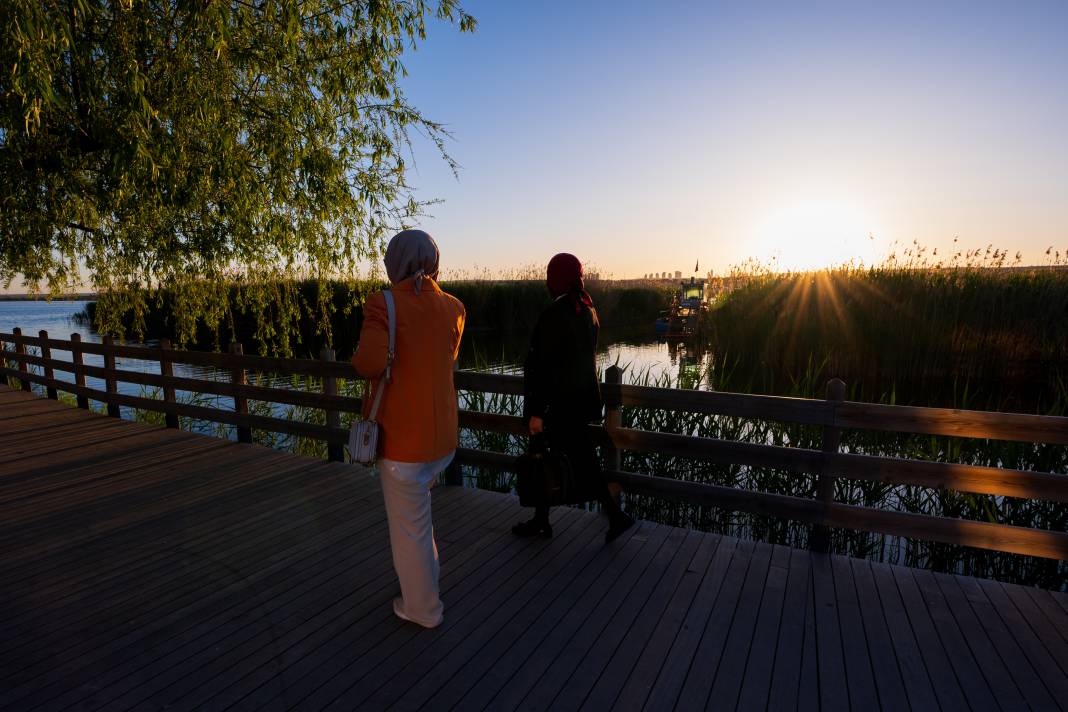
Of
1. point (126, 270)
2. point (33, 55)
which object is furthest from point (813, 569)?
point (126, 270)

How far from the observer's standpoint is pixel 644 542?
13.6 feet

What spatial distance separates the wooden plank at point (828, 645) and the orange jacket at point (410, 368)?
2063 millimetres

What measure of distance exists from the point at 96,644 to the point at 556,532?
2749 millimetres

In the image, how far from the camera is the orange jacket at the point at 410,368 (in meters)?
2.82

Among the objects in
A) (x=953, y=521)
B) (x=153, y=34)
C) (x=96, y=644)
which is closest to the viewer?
(x=96, y=644)

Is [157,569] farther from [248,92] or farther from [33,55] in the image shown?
[248,92]

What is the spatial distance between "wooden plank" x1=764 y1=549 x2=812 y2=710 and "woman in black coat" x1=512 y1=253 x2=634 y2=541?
131 cm

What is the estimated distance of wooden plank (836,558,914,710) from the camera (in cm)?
255

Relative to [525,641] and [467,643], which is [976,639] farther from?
[467,643]

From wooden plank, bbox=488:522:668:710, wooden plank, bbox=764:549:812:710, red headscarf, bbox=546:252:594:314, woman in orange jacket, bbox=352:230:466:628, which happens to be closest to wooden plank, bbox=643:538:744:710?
wooden plank, bbox=764:549:812:710

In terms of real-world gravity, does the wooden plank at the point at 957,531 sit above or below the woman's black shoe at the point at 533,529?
above

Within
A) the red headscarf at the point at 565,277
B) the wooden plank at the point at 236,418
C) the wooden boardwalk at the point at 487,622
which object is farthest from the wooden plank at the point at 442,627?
the wooden plank at the point at 236,418

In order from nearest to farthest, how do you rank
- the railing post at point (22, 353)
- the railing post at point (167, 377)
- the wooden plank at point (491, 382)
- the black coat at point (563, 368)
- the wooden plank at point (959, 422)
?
the wooden plank at point (959, 422) → the black coat at point (563, 368) → the wooden plank at point (491, 382) → the railing post at point (167, 377) → the railing post at point (22, 353)

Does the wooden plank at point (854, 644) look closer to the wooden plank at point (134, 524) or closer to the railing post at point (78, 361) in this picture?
the wooden plank at point (134, 524)
